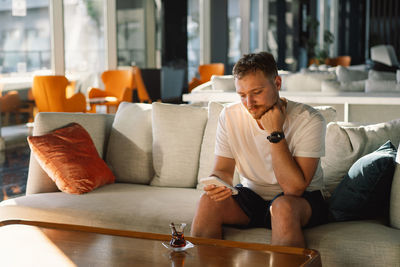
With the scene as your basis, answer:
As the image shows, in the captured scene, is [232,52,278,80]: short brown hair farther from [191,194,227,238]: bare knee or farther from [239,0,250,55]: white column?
[239,0,250,55]: white column

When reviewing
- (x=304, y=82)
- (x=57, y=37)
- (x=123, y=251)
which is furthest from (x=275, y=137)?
(x=57, y=37)

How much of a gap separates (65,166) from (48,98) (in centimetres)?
392

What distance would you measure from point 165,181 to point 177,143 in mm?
238

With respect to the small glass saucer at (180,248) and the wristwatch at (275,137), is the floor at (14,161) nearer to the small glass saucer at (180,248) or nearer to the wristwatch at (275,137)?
the small glass saucer at (180,248)

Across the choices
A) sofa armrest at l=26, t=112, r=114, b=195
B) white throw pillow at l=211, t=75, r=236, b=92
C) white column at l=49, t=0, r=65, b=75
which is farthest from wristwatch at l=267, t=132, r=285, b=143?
white column at l=49, t=0, r=65, b=75

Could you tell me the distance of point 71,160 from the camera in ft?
10.4

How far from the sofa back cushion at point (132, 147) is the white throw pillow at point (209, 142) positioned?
0.38 m

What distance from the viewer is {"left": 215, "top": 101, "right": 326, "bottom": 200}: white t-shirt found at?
2.30 m

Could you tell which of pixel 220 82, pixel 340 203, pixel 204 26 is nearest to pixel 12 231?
pixel 340 203

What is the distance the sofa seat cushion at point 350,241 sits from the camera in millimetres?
2189

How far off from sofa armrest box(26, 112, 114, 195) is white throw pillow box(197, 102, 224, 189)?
0.70 m

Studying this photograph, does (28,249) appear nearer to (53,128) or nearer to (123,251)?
(123,251)

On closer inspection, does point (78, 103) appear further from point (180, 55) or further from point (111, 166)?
point (111, 166)

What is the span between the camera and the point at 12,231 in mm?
2311
